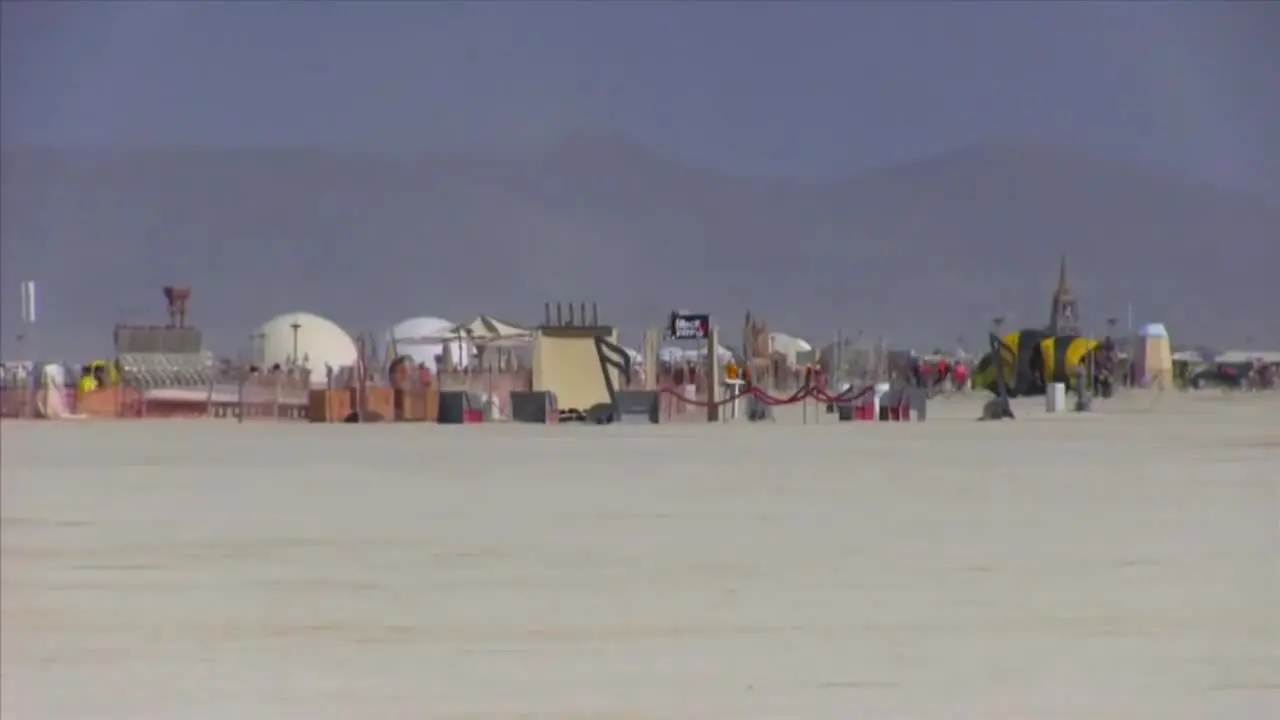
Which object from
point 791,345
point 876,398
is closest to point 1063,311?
point 876,398

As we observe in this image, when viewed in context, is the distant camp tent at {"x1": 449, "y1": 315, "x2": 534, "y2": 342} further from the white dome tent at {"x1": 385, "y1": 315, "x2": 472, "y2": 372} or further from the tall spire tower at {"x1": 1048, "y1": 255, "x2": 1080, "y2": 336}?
the tall spire tower at {"x1": 1048, "y1": 255, "x2": 1080, "y2": 336}

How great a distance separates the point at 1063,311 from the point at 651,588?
1309 cm

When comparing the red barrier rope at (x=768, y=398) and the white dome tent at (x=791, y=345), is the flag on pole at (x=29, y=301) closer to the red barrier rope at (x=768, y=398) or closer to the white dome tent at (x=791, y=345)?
the red barrier rope at (x=768, y=398)

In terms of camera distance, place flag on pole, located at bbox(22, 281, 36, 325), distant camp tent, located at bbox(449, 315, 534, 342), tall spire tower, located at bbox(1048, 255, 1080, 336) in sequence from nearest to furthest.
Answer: tall spire tower, located at bbox(1048, 255, 1080, 336) → flag on pole, located at bbox(22, 281, 36, 325) → distant camp tent, located at bbox(449, 315, 534, 342)

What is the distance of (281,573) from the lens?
24.9 ft

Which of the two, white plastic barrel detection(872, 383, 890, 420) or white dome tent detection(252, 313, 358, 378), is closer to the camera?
white plastic barrel detection(872, 383, 890, 420)

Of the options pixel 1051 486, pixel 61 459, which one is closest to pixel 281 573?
pixel 1051 486

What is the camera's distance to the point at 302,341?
40.3 meters

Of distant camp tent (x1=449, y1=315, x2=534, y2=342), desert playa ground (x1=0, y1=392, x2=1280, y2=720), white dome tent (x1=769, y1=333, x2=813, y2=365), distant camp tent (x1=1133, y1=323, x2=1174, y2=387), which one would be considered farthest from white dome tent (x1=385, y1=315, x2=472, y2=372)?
desert playa ground (x1=0, y1=392, x2=1280, y2=720)

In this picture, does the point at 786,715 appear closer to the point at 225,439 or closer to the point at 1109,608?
the point at 1109,608

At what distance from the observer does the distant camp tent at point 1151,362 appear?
2139 cm

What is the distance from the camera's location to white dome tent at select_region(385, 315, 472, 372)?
30781 mm

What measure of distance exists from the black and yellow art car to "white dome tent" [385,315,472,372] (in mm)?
8805

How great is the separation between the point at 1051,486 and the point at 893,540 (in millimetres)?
2594
